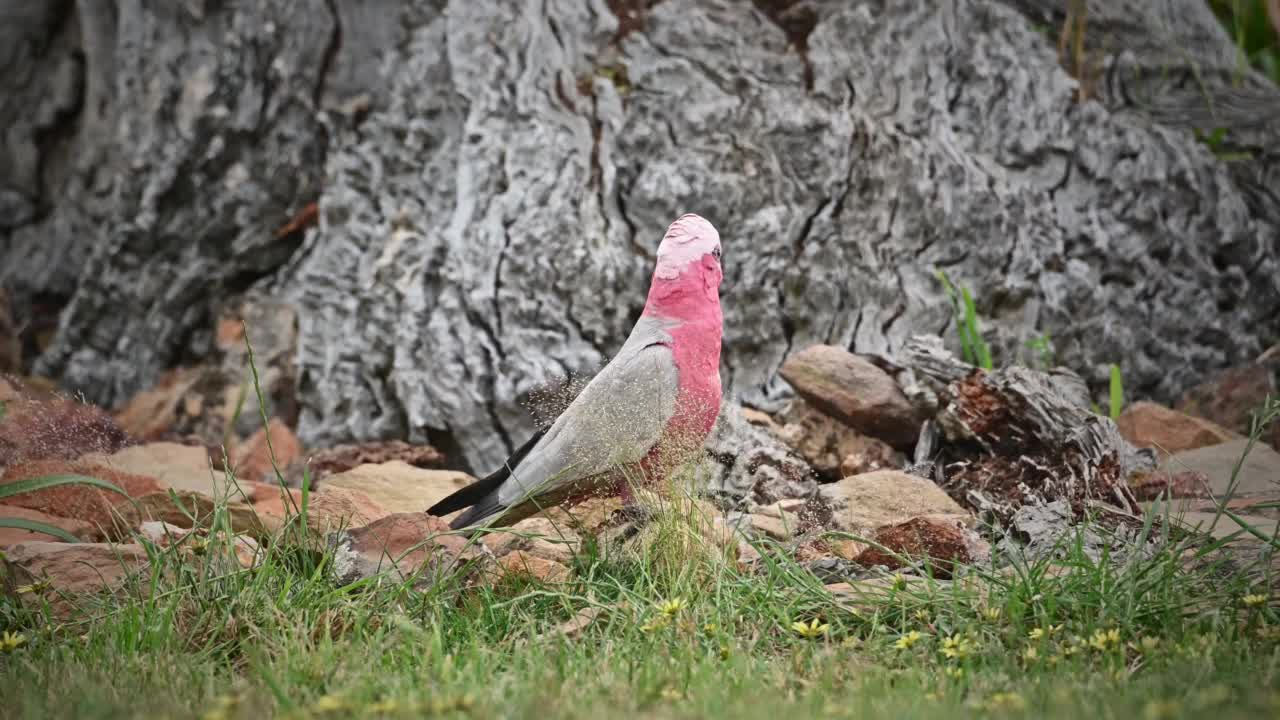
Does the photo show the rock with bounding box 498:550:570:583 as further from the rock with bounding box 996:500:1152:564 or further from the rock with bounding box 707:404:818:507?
the rock with bounding box 996:500:1152:564

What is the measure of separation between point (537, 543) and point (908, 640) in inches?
44.5

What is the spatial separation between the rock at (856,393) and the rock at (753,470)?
29cm

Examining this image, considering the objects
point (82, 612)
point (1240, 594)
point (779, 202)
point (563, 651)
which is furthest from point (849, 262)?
point (82, 612)

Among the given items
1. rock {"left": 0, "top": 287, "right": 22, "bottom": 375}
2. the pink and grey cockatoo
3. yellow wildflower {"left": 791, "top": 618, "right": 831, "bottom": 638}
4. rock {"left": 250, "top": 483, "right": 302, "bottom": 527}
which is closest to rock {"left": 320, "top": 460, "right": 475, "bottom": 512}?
rock {"left": 250, "top": 483, "right": 302, "bottom": 527}

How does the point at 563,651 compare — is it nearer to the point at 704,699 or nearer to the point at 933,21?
the point at 704,699

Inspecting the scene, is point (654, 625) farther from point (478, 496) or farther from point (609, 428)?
point (478, 496)

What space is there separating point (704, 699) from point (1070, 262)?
11.5 ft

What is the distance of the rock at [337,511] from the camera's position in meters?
2.58

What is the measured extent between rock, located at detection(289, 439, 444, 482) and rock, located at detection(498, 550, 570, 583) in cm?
132

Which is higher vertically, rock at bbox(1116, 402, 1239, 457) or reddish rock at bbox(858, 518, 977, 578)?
reddish rock at bbox(858, 518, 977, 578)

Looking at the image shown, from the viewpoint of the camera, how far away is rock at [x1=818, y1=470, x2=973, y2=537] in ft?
9.35

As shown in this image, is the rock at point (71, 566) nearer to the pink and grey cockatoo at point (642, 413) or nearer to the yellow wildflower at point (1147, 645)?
the pink and grey cockatoo at point (642, 413)

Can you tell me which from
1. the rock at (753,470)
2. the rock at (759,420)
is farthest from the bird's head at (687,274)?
the rock at (759,420)

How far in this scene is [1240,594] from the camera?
7.07 feet
